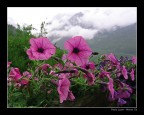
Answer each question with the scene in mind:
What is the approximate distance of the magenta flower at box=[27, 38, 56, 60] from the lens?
7.72 ft

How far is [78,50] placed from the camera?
2430 mm

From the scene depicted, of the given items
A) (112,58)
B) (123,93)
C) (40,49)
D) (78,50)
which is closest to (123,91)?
(123,93)

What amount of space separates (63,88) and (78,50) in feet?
1.07

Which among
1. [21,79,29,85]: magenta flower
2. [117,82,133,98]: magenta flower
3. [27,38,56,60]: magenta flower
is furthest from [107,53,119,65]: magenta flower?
[21,79,29,85]: magenta flower

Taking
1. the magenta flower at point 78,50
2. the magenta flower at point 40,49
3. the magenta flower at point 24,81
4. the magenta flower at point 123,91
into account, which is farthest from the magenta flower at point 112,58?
the magenta flower at point 24,81

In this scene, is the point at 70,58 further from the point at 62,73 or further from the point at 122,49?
the point at 122,49

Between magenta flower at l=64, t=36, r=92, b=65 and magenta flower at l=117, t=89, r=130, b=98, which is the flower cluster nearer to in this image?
magenta flower at l=64, t=36, r=92, b=65

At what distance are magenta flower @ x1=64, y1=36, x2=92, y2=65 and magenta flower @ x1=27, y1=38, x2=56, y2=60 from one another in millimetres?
120

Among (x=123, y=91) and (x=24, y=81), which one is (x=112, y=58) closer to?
(x=123, y=91)

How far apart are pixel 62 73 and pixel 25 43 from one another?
5.29 feet

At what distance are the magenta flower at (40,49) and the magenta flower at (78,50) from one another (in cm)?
12

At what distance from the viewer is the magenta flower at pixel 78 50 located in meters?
2.39

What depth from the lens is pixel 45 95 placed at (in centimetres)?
246
